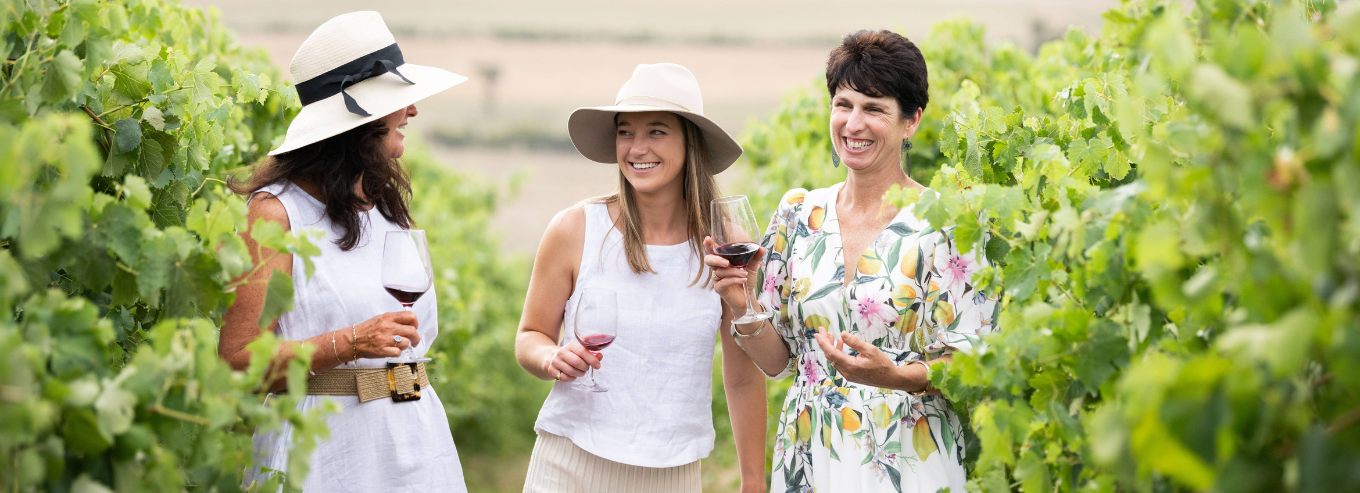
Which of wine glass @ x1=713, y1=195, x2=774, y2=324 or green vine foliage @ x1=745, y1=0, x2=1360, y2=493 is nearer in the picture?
green vine foliage @ x1=745, y1=0, x2=1360, y2=493

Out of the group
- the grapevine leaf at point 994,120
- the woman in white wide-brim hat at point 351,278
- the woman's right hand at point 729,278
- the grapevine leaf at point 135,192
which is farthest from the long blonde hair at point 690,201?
the grapevine leaf at point 135,192

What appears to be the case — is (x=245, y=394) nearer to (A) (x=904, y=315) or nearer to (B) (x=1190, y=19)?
(A) (x=904, y=315)

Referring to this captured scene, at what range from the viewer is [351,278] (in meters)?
2.47

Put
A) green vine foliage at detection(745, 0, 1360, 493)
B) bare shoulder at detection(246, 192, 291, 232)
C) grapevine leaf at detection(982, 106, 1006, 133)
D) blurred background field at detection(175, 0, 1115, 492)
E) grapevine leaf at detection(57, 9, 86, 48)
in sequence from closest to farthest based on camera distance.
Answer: green vine foliage at detection(745, 0, 1360, 493) → grapevine leaf at detection(57, 9, 86, 48) → bare shoulder at detection(246, 192, 291, 232) → grapevine leaf at detection(982, 106, 1006, 133) → blurred background field at detection(175, 0, 1115, 492)

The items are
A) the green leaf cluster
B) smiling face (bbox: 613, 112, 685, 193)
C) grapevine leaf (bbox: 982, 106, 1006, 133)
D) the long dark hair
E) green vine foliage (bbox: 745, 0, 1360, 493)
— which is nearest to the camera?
green vine foliage (bbox: 745, 0, 1360, 493)

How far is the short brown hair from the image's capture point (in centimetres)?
262

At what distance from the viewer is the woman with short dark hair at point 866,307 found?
246 cm

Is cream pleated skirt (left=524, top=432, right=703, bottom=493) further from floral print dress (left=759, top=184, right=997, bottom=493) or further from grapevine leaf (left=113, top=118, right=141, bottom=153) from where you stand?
grapevine leaf (left=113, top=118, right=141, bottom=153)

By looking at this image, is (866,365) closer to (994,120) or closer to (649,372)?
(649,372)

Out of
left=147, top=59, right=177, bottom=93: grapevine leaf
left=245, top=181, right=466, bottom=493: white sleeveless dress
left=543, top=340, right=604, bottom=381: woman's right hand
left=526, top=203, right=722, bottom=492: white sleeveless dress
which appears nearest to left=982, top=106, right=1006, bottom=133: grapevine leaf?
left=526, top=203, right=722, bottom=492: white sleeveless dress

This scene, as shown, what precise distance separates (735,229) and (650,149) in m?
0.59

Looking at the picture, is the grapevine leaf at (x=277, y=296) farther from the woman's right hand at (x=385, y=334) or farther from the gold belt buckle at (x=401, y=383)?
the gold belt buckle at (x=401, y=383)

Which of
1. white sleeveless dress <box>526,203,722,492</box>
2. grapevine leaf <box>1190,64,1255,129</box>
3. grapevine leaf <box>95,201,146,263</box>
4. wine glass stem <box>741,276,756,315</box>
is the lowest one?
white sleeveless dress <box>526,203,722,492</box>

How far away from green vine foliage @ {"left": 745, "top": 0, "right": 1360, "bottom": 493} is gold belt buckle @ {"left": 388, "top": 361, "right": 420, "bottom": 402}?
144 cm
